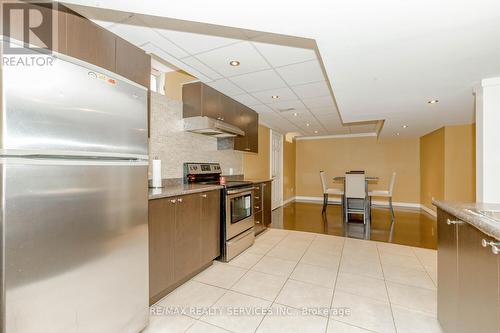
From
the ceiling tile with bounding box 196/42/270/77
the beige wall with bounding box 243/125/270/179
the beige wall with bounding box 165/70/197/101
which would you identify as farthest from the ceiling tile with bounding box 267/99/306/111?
the beige wall with bounding box 165/70/197/101

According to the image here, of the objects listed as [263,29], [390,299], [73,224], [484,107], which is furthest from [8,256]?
[484,107]

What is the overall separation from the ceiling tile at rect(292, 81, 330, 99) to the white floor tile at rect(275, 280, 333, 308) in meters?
Answer: 2.55

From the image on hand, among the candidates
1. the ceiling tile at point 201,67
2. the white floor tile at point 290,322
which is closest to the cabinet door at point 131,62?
the ceiling tile at point 201,67

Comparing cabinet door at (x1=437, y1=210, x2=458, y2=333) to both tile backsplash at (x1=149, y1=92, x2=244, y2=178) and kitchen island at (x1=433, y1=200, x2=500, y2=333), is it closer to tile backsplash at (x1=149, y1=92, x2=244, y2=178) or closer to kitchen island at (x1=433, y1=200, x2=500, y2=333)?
kitchen island at (x1=433, y1=200, x2=500, y2=333)

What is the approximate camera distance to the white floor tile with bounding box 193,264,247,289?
7.78 ft

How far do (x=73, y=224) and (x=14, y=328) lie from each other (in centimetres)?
48

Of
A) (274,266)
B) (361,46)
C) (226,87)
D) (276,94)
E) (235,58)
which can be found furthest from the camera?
(276,94)

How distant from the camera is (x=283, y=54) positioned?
233 centimetres

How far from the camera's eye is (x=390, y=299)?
2.09 metres

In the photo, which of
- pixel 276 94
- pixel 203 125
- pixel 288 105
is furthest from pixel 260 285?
pixel 288 105

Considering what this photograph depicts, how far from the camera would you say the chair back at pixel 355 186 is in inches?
205

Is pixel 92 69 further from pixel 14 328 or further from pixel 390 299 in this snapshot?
pixel 390 299

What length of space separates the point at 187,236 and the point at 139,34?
1978mm

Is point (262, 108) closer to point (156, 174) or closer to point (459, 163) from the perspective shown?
point (156, 174)
